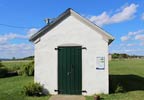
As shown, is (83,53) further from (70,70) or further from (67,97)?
(67,97)

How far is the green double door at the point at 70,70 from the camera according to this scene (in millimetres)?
18188

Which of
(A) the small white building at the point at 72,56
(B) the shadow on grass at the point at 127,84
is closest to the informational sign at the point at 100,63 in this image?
(A) the small white building at the point at 72,56

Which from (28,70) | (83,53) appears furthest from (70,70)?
(28,70)

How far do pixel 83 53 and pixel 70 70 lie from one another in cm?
123

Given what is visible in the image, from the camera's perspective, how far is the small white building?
18.2m

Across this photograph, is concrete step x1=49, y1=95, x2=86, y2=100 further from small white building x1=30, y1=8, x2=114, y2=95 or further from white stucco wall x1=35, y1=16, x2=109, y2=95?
white stucco wall x1=35, y1=16, x2=109, y2=95

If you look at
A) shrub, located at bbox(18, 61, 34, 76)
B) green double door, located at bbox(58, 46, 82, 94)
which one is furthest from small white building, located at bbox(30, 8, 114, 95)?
shrub, located at bbox(18, 61, 34, 76)

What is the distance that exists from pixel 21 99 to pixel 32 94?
4.56 ft

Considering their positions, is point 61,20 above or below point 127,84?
above

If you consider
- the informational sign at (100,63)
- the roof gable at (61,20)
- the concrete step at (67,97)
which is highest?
the roof gable at (61,20)

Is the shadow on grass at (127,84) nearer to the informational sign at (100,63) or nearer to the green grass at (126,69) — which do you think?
the informational sign at (100,63)

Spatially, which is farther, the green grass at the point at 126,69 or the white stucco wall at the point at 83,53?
the green grass at the point at 126,69

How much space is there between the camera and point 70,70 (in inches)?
720

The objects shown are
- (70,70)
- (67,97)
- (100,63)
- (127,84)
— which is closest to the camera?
(67,97)
